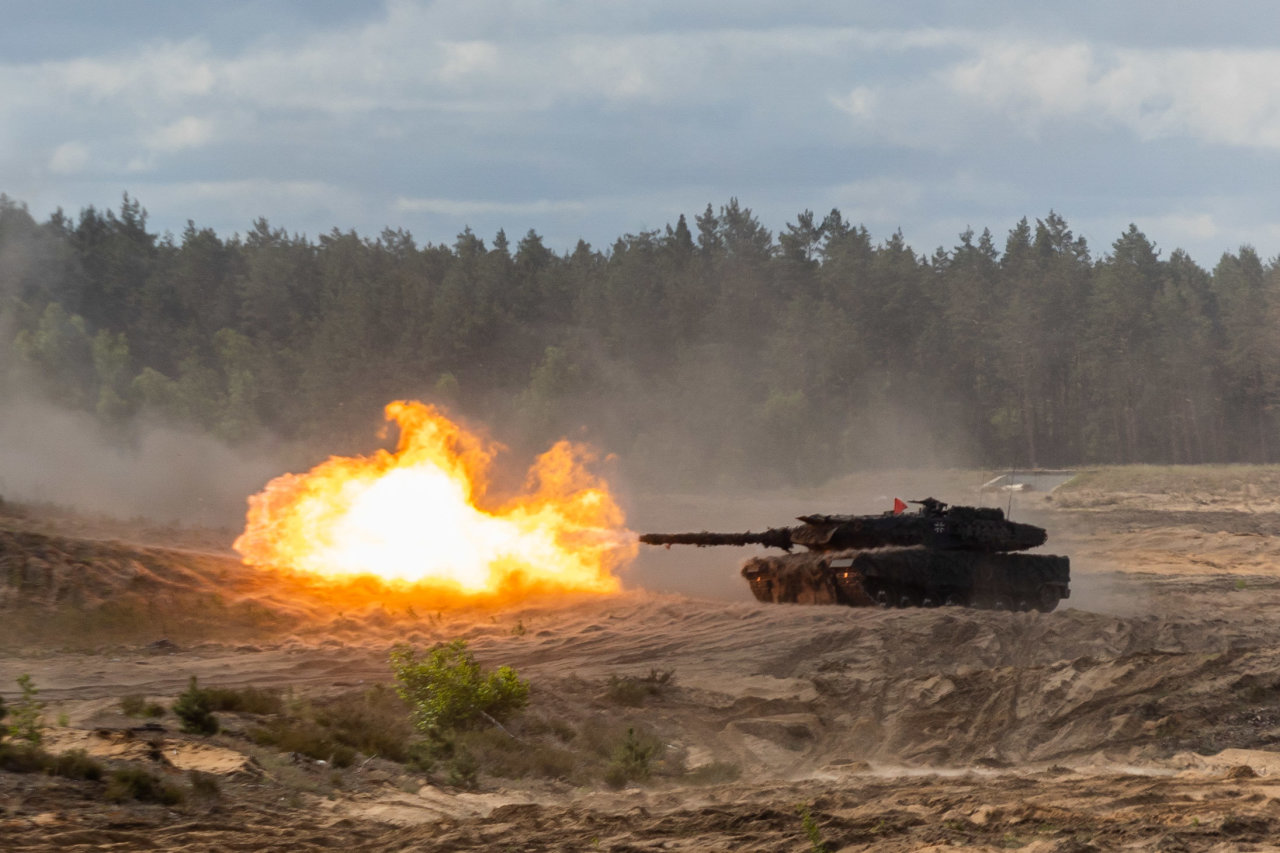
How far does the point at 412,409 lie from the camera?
91.9ft

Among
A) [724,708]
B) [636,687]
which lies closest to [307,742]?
[636,687]

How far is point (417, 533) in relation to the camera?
24.8m

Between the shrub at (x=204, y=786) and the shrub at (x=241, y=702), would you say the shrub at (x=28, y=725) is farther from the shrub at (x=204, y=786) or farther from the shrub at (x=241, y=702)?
the shrub at (x=241, y=702)

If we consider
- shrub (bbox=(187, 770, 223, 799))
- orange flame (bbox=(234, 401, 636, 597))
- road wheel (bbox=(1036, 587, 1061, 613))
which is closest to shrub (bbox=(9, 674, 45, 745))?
shrub (bbox=(187, 770, 223, 799))

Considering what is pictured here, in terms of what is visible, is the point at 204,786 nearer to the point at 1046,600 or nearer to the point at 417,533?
the point at 1046,600

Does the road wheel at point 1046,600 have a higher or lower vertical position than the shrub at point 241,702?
lower

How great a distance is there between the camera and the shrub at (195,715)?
10.7 meters

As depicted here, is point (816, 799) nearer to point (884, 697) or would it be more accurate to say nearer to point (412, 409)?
point (884, 697)

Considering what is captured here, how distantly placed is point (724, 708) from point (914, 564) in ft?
22.1

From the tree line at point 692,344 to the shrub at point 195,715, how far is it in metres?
45.2

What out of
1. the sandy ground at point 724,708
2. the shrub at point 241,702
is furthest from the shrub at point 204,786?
the shrub at point 241,702

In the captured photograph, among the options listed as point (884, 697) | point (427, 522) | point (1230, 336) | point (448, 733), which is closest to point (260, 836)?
point (448, 733)

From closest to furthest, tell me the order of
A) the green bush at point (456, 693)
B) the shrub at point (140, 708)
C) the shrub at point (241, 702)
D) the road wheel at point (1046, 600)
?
the shrub at point (140, 708) → the shrub at point (241, 702) → the green bush at point (456, 693) → the road wheel at point (1046, 600)

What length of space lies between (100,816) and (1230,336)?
74.0 meters
